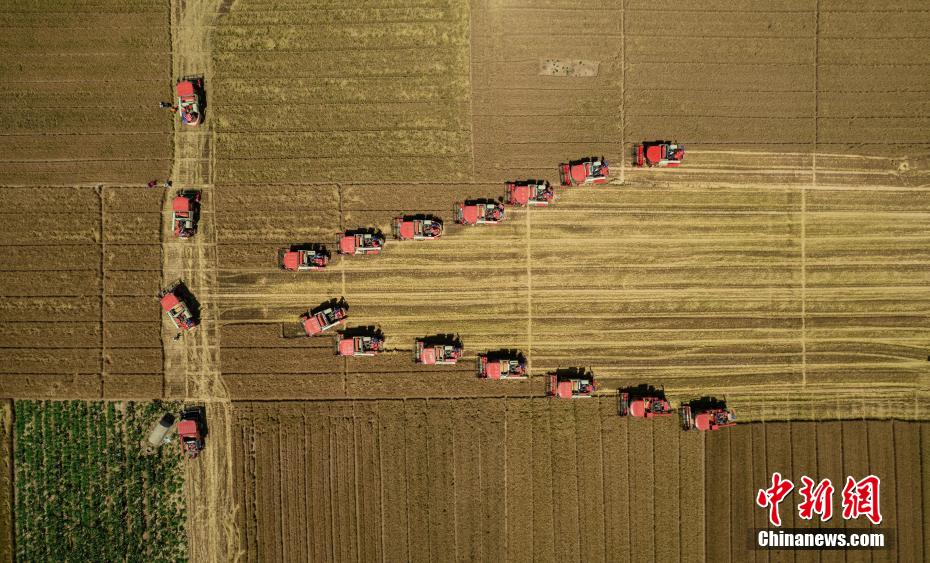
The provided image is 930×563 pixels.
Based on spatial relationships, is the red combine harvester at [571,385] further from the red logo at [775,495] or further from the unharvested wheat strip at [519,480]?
the red logo at [775,495]

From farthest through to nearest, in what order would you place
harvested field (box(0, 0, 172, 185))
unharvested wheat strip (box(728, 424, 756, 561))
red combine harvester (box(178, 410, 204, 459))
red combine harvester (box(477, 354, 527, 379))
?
unharvested wheat strip (box(728, 424, 756, 561)), harvested field (box(0, 0, 172, 185)), red combine harvester (box(477, 354, 527, 379)), red combine harvester (box(178, 410, 204, 459))

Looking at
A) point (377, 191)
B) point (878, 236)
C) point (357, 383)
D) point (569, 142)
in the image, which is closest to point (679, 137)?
point (569, 142)

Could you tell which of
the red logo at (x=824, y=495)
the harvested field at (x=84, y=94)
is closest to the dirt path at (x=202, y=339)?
the harvested field at (x=84, y=94)

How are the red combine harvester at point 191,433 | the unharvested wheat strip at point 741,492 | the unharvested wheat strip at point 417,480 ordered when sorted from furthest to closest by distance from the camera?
the unharvested wheat strip at point 741,492, the unharvested wheat strip at point 417,480, the red combine harvester at point 191,433

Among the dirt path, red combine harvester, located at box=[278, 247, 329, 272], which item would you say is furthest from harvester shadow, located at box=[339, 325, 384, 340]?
the dirt path

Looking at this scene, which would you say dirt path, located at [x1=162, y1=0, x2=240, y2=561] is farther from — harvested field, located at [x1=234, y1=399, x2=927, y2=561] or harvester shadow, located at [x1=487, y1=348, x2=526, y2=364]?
harvester shadow, located at [x1=487, y1=348, x2=526, y2=364]

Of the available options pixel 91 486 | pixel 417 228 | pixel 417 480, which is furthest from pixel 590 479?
pixel 91 486
